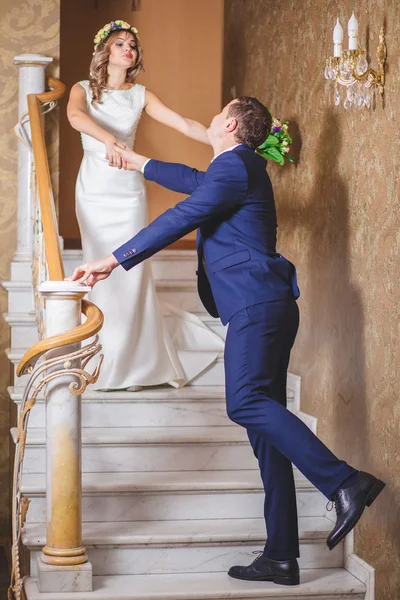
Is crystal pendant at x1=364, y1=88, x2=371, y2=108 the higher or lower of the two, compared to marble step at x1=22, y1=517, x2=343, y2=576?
higher

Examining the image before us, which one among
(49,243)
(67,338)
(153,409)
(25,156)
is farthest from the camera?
(25,156)

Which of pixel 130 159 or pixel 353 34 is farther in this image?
pixel 130 159

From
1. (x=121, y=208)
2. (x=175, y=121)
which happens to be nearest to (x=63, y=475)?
(x=121, y=208)

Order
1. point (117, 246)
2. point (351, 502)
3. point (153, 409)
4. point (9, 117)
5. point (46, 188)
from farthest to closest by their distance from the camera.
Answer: point (9, 117) < point (117, 246) < point (153, 409) < point (46, 188) < point (351, 502)

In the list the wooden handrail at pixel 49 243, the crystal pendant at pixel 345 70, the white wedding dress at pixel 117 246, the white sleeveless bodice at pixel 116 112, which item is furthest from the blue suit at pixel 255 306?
the white sleeveless bodice at pixel 116 112

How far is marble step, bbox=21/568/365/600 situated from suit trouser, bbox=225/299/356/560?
13 cm

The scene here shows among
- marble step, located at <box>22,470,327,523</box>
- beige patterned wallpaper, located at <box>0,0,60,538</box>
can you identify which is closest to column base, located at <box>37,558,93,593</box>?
marble step, located at <box>22,470,327,523</box>

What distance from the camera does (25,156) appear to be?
4.90 meters

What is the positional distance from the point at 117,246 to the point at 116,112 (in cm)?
65

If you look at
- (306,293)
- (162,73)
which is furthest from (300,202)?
(162,73)

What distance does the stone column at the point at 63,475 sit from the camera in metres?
3.18

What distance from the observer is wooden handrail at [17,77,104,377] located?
3.13m

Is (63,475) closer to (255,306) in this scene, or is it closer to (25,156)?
(255,306)

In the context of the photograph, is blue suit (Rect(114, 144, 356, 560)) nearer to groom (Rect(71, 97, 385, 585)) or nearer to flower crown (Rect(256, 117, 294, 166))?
groom (Rect(71, 97, 385, 585))
